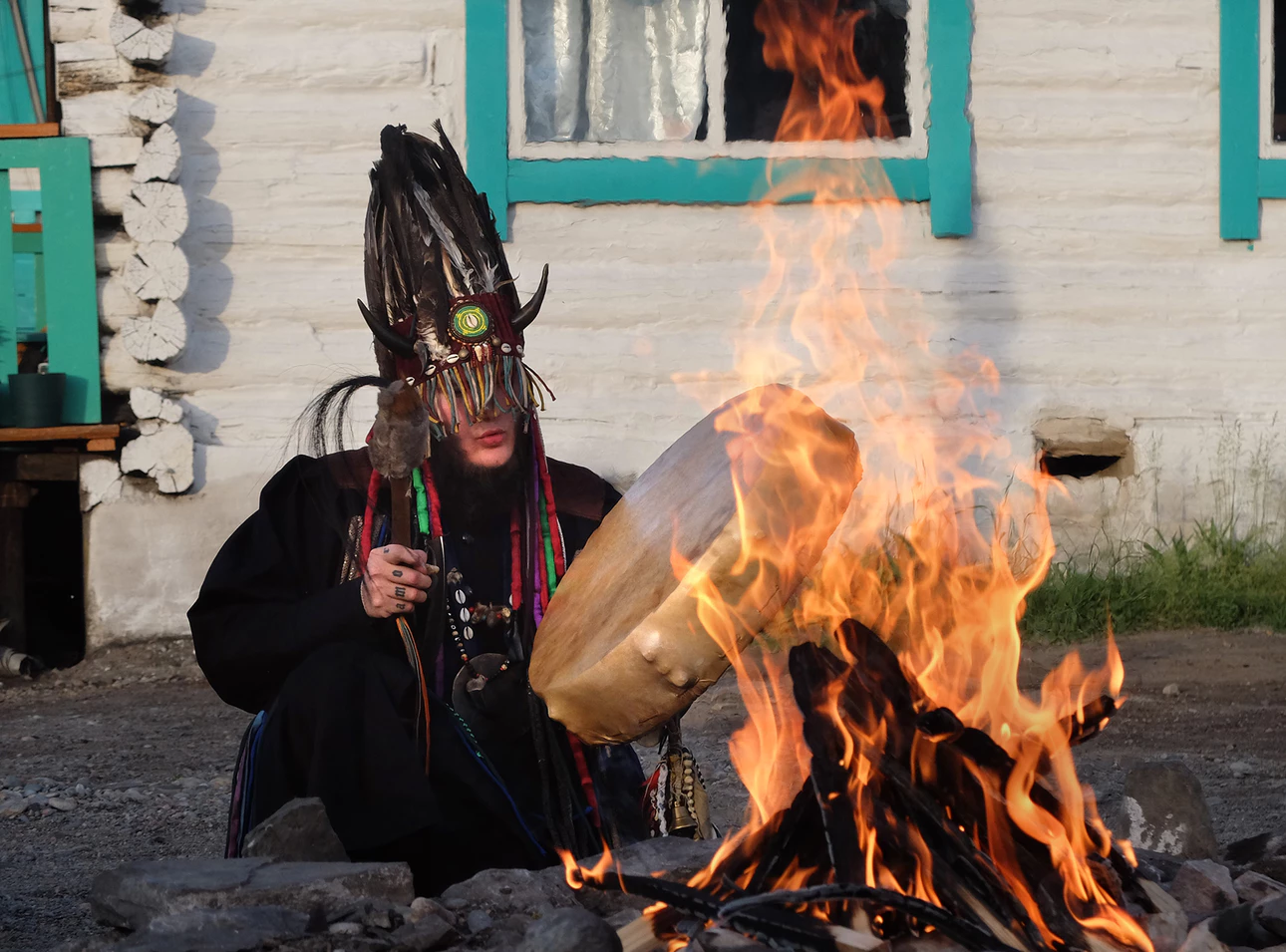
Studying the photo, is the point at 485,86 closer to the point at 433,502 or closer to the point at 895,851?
the point at 433,502

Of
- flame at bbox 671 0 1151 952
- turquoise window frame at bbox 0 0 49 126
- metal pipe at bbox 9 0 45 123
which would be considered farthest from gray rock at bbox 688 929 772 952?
metal pipe at bbox 9 0 45 123

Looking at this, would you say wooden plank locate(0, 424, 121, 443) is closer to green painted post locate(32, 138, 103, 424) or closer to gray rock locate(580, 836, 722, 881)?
green painted post locate(32, 138, 103, 424)

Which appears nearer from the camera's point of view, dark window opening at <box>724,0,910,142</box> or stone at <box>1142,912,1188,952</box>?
stone at <box>1142,912,1188,952</box>

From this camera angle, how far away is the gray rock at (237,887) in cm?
252

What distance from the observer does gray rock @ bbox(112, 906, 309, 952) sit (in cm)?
231

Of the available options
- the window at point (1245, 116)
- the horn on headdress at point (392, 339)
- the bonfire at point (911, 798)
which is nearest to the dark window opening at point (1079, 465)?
the window at point (1245, 116)

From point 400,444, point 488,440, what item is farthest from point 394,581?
point 488,440

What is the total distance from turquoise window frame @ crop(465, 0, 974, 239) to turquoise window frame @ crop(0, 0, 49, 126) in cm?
272

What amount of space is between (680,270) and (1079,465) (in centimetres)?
217

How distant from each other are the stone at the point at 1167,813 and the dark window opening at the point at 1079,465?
394 cm

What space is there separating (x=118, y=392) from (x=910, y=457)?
12.0ft

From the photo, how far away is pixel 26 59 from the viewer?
25.4ft

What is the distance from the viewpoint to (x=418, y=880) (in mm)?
3047

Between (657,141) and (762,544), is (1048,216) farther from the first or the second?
(762,544)
